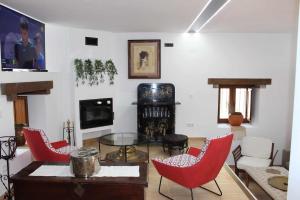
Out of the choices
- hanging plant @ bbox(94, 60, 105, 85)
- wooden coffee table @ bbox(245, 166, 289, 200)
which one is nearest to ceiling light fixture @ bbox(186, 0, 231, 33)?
hanging plant @ bbox(94, 60, 105, 85)

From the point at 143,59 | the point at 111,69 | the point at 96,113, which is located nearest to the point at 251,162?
the point at 143,59

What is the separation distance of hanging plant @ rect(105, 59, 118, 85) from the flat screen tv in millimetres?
1429

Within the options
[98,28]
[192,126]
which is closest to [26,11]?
[98,28]

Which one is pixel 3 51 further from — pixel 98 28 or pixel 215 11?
pixel 215 11

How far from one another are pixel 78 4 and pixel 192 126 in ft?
13.3

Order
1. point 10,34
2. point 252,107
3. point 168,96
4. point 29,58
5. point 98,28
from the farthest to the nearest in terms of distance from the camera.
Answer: point 252,107
point 168,96
point 98,28
point 29,58
point 10,34

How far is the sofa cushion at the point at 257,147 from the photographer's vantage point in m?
5.20

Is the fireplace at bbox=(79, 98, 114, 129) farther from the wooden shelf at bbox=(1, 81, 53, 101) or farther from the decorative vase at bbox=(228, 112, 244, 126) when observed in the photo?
the decorative vase at bbox=(228, 112, 244, 126)

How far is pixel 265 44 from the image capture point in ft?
20.3

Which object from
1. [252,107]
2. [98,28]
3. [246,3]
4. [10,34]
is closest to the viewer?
[246,3]

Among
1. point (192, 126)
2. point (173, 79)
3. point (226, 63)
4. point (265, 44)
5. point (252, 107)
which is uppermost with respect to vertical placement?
point (265, 44)

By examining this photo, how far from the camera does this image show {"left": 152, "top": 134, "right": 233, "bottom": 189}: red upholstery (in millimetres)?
3099

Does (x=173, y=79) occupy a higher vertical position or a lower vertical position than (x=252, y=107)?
higher

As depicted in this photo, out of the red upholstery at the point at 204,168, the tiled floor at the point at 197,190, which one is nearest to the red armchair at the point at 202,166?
the red upholstery at the point at 204,168
